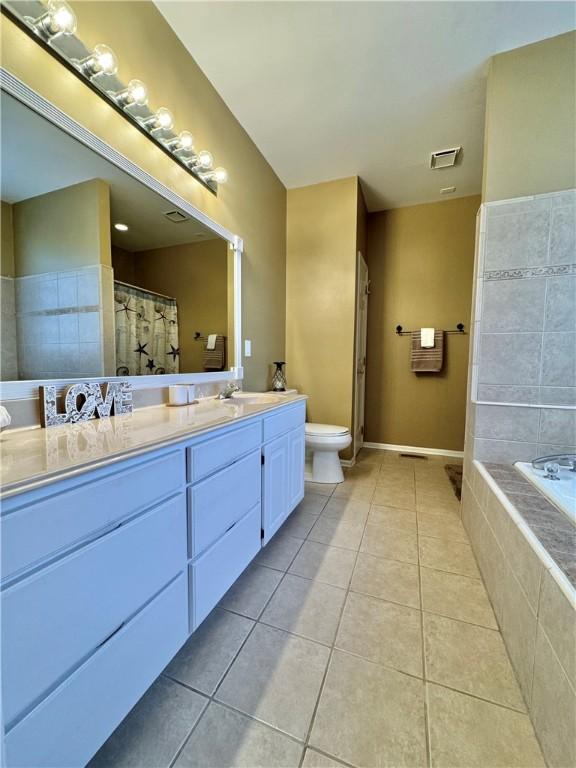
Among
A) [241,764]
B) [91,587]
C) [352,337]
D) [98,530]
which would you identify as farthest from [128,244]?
[352,337]

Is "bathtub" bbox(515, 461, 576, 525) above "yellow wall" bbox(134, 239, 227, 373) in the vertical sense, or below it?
below

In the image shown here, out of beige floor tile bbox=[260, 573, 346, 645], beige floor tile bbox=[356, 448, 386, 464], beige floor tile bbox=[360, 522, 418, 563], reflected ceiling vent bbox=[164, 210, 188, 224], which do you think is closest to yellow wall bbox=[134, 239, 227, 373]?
reflected ceiling vent bbox=[164, 210, 188, 224]

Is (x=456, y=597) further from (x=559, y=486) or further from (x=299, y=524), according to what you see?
(x=299, y=524)

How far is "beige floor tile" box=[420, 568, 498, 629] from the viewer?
1.24 meters

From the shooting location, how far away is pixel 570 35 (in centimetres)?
153

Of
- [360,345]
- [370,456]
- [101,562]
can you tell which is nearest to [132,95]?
[101,562]

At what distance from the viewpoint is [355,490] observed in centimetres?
240

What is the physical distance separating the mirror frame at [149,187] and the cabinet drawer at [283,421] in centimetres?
53

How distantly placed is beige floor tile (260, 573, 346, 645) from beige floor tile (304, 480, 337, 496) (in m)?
0.94

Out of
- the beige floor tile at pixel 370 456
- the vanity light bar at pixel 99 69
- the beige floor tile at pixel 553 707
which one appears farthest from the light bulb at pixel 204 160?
the beige floor tile at pixel 370 456

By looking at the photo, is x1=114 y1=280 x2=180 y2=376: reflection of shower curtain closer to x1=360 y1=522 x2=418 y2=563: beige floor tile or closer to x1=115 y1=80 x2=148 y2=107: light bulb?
x1=115 y1=80 x2=148 y2=107: light bulb

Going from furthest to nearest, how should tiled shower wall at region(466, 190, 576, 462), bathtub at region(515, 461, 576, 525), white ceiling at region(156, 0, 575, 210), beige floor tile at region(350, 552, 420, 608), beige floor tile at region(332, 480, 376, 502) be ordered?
beige floor tile at region(332, 480, 376, 502)
tiled shower wall at region(466, 190, 576, 462)
white ceiling at region(156, 0, 575, 210)
beige floor tile at region(350, 552, 420, 608)
bathtub at region(515, 461, 576, 525)

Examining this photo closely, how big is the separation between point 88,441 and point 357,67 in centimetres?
231

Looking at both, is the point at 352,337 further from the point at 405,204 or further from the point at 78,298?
the point at 78,298
